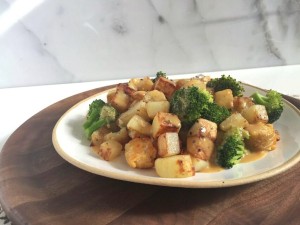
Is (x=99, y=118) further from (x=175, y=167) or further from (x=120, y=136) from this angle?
(x=175, y=167)

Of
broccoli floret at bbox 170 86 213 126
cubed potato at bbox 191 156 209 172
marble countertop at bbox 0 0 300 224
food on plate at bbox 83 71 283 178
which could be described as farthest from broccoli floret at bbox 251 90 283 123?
marble countertop at bbox 0 0 300 224

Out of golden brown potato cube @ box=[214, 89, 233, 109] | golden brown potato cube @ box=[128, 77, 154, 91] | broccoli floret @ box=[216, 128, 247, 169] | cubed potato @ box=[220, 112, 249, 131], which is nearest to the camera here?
broccoli floret @ box=[216, 128, 247, 169]

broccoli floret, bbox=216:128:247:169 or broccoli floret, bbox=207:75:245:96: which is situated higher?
broccoli floret, bbox=207:75:245:96

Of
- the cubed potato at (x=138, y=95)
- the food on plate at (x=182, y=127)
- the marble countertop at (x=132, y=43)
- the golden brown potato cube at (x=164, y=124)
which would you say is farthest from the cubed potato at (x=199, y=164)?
the marble countertop at (x=132, y=43)

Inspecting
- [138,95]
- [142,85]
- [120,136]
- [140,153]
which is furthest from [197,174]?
[142,85]

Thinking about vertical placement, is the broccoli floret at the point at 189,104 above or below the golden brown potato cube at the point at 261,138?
above

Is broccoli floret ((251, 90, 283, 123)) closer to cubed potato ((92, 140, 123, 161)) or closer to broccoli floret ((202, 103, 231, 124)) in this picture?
broccoli floret ((202, 103, 231, 124))

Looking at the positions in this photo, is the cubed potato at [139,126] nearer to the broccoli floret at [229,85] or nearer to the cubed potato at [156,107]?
the cubed potato at [156,107]
